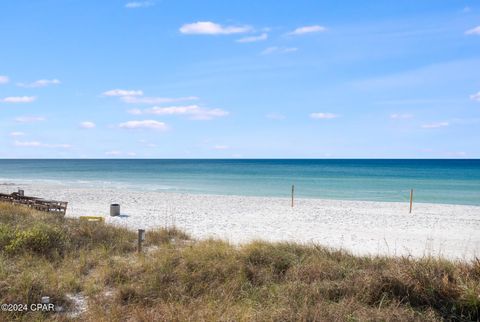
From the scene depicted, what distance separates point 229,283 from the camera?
6145 mm

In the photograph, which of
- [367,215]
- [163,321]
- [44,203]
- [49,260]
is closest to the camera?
[163,321]

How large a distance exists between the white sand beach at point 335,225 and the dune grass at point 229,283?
12.3 feet

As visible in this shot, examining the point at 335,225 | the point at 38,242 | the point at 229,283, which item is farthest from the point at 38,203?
the point at 335,225

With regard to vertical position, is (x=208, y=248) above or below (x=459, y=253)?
above

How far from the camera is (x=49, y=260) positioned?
7.11 m

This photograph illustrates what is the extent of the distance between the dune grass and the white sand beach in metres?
3.76

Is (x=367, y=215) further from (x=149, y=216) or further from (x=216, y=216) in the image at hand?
(x=149, y=216)

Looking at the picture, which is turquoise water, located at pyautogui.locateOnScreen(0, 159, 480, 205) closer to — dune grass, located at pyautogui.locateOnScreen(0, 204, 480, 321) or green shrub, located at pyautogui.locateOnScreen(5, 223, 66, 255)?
dune grass, located at pyautogui.locateOnScreen(0, 204, 480, 321)

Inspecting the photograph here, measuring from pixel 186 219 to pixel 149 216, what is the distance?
163 centimetres

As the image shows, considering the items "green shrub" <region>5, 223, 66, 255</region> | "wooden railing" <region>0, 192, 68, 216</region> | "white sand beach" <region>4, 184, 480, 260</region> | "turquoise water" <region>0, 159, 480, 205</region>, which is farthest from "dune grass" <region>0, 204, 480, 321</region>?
"turquoise water" <region>0, 159, 480, 205</region>

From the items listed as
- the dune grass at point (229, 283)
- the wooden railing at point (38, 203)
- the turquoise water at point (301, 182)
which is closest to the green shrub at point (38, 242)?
the dune grass at point (229, 283)

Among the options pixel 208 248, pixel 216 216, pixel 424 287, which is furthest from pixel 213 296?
pixel 216 216

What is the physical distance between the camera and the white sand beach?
12.2 metres

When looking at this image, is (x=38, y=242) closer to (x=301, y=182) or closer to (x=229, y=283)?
(x=229, y=283)
